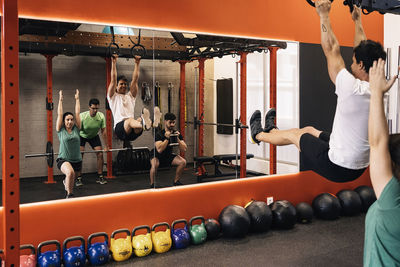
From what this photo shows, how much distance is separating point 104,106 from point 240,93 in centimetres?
204

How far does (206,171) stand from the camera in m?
4.52

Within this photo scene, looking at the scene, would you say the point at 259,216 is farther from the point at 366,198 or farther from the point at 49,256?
the point at 49,256

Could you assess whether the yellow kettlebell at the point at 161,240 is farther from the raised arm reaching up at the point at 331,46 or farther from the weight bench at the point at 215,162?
the raised arm reaching up at the point at 331,46

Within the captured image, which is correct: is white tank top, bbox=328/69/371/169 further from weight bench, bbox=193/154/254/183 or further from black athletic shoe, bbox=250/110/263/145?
weight bench, bbox=193/154/254/183

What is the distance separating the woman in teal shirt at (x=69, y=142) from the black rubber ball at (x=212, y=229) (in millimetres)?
1558

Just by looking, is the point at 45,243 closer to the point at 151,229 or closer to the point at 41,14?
the point at 151,229

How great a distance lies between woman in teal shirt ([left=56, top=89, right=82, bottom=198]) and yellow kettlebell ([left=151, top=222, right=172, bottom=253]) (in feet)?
3.23

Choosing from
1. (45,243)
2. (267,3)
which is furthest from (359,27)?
(45,243)

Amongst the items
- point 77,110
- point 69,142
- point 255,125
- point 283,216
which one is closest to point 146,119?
point 77,110

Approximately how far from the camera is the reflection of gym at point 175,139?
11.5ft

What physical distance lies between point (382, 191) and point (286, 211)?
337cm

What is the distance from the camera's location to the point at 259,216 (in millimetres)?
4211

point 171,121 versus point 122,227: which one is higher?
point 171,121

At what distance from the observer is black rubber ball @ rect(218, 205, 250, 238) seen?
4.03m
